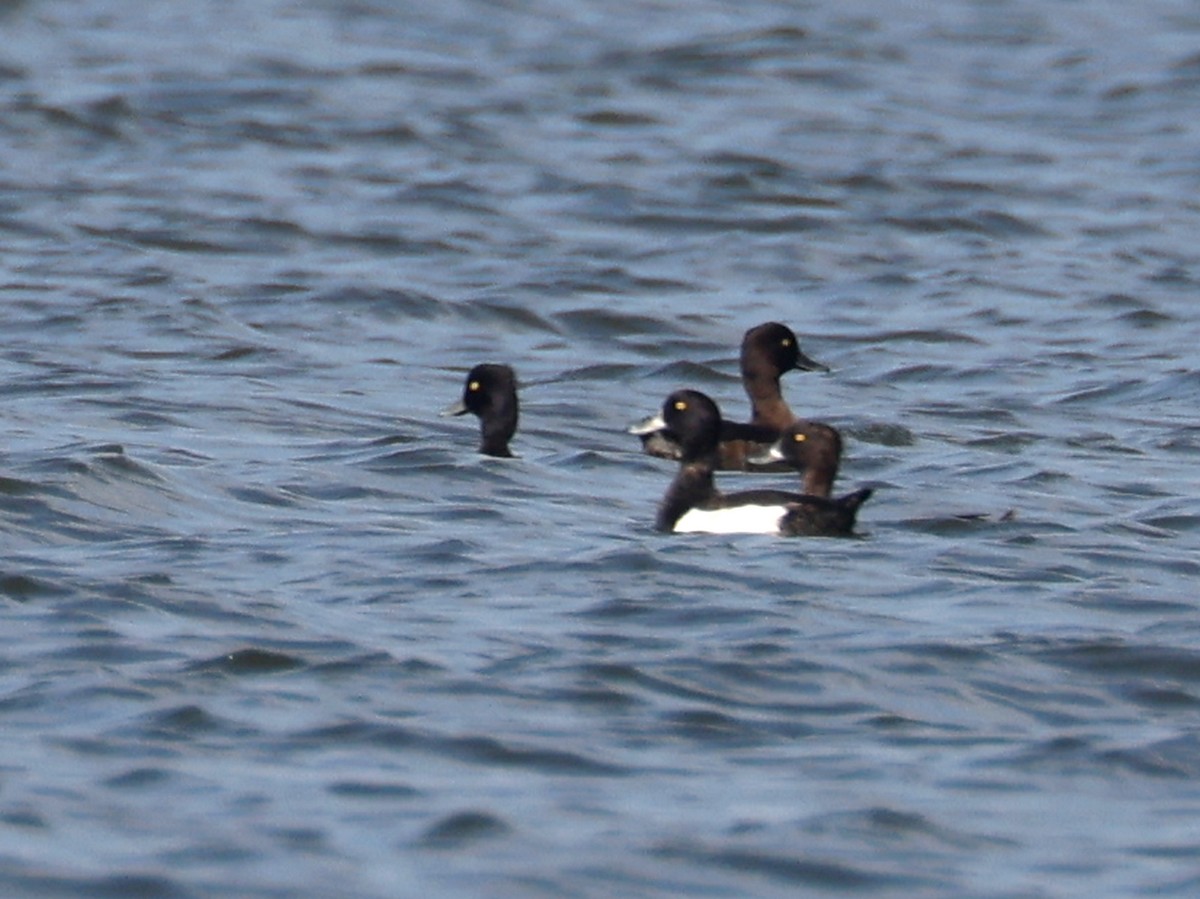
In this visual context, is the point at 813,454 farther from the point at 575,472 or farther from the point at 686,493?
the point at 575,472

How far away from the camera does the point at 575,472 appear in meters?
12.8

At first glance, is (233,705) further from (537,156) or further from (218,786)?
(537,156)

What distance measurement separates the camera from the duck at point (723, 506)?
10.6 m

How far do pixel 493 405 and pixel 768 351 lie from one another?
1.92 m

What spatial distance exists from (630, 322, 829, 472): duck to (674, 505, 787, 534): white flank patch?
244 cm

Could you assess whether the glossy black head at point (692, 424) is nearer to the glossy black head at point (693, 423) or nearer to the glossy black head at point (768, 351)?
the glossy black head at point (693, 423)

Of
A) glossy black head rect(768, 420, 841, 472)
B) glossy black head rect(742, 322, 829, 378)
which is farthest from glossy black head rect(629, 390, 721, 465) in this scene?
glossy black head rect(742, 322, 829, 378)

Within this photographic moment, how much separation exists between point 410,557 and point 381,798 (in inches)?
125

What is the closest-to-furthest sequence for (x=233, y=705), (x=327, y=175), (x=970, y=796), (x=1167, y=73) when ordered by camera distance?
(x=970, y=796) → (x=233, y=705) → (x=327, y=175) → (x=1167, y=73)

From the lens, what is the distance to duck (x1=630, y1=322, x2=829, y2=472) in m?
13.4

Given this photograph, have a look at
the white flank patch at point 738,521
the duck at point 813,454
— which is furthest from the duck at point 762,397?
the white flank patch at point 738,521

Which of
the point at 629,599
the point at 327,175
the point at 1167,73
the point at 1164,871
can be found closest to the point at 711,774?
the point at 1164,871

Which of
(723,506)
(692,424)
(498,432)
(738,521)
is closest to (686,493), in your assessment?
(723,506)

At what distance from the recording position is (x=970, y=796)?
702cm
